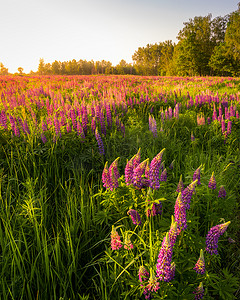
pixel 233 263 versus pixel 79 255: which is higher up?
pixel 79 255

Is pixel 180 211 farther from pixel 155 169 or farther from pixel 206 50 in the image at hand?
pixel 206 50

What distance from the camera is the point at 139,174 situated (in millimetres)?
1730

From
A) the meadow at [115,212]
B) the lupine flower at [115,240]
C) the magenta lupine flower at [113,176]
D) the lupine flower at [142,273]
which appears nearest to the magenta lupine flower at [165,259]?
the meadow at [115,212]

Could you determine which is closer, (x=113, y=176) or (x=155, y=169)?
(x=155, y=169)

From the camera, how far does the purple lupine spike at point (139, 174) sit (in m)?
1.72

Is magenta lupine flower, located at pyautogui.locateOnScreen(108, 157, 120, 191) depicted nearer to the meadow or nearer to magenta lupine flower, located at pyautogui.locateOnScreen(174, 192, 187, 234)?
the meadow

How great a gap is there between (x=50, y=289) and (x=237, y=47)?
193 feet

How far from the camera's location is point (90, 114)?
4449 mm

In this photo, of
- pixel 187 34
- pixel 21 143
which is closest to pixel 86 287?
pixel 21 143

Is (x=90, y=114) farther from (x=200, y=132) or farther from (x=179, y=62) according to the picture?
(x=179, y=62)

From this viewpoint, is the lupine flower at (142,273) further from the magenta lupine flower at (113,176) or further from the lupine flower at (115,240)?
the magenta lupine flower at (113,176)

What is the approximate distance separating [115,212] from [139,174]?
66 centimetres

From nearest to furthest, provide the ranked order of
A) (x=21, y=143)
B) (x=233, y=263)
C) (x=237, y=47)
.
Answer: (x=233, y=263) → (x=21, y=143) → (x=237, y=47)

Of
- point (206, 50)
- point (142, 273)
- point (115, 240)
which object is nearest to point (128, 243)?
point (115, 240)
